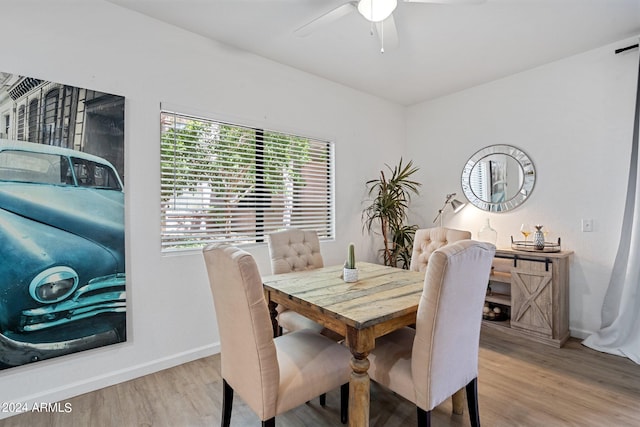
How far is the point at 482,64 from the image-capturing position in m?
3.14

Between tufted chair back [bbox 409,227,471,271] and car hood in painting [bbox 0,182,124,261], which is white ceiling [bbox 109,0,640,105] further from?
tufted chair back [bbox 409,227,471,271]

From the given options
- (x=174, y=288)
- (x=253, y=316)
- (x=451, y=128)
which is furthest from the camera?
(x=451, y=128)

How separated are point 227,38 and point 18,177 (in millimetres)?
1820

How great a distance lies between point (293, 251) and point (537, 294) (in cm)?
226

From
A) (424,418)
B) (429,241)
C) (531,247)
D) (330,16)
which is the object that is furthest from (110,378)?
(531,247)

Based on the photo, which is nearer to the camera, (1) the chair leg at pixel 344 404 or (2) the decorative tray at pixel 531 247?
(1) the chair leg at pixel 344 404

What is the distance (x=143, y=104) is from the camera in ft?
7.63

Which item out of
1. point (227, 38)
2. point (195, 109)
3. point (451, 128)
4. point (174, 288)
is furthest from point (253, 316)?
point (451, 128)

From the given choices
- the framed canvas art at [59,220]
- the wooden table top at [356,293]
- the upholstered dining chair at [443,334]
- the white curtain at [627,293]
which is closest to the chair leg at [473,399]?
the upholstered dining chair at [443,334]

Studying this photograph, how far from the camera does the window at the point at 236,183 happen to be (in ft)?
8.27

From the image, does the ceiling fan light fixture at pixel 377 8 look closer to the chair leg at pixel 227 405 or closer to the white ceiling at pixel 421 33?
the white ceiling at pixel 421 33

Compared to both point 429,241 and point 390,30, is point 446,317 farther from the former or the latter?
point 390,30

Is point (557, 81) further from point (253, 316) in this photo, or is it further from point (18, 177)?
point (18, 177)

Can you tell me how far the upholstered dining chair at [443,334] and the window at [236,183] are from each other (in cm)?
180
